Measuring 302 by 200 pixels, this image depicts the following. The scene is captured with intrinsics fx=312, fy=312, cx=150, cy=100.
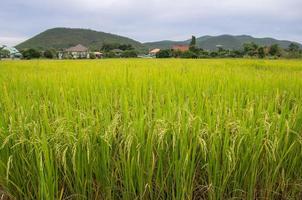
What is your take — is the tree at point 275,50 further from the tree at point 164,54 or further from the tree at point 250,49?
the tree at point 164,54

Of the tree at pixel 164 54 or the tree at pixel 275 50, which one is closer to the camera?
the tree at pixel 275 50

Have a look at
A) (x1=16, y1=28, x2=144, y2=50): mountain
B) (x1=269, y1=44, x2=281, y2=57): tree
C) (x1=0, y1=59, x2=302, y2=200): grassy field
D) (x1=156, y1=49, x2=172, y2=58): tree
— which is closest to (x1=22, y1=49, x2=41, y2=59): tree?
(x1=156, y1=49, x2=172, y2=58): tree

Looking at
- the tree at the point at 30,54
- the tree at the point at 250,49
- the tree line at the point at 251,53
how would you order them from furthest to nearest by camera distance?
1. the tree at the point at 30,54
2. the tree at the point at 250,49
3. the tree line at the point at 251,53

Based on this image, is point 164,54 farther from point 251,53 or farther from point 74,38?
point 74,38

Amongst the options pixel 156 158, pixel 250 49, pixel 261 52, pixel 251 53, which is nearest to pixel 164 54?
pixel 250 49

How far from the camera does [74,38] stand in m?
72.4

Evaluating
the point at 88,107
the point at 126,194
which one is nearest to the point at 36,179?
the point at 126,194

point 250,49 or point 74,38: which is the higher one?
point 74,38

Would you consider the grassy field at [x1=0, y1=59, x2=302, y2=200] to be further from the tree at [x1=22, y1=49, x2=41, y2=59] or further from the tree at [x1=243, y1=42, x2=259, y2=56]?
the tree at [x1=22, y1=49, x2=41, y2=59]

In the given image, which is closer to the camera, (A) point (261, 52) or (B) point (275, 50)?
(A) point (261, 52)

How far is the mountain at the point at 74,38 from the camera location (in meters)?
66.2

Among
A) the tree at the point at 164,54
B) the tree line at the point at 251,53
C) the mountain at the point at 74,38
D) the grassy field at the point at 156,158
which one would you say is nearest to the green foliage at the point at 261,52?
the tree line at the point at 251,53

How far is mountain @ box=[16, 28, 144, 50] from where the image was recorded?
217 ft

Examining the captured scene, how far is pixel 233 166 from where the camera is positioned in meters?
1.82
